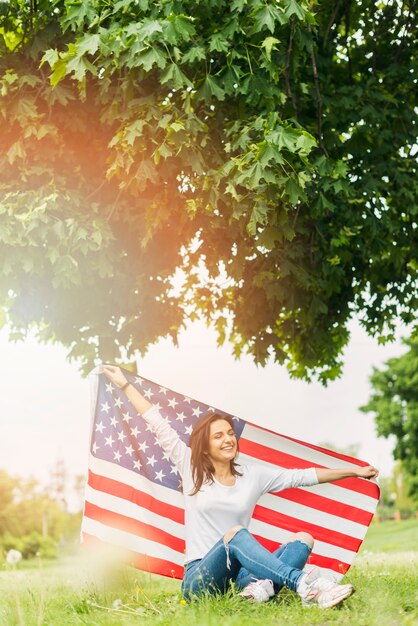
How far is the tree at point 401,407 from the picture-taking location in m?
43.1

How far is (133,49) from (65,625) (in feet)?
17.1

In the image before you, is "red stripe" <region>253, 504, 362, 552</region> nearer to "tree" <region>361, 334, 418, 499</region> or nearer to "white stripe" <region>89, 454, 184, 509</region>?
"white stripe" <region>89, 454, 184, 509</region>

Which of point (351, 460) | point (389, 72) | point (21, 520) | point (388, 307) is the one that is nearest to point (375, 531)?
point (21, 520)

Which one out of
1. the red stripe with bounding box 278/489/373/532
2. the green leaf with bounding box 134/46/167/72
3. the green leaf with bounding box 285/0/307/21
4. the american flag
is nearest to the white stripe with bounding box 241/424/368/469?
the american flag

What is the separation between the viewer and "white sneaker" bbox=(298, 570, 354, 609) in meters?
6.50

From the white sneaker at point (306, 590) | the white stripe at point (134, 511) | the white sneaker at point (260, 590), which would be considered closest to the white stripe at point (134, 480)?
the white stripe at point (134, 511)

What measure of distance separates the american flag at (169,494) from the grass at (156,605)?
0.33 metres

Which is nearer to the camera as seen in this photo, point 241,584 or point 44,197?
point 241,584

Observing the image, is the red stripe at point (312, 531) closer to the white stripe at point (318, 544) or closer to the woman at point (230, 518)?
the white stripe at point (318, 544)

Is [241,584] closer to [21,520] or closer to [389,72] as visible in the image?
[389,72]

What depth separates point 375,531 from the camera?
123ft

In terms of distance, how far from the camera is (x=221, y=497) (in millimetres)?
7109

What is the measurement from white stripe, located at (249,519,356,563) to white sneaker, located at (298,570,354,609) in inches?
56.5

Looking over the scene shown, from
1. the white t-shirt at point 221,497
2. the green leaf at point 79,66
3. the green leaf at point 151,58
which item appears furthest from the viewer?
the green leaf at point 79,66
